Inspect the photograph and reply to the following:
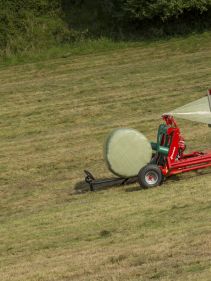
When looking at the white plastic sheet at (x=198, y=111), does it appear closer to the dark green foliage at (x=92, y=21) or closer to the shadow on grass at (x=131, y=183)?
the shadow on grass at (x=131, y=183)

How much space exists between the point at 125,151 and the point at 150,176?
0.62 metres

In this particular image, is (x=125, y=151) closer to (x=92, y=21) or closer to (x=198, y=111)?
(x=198, y=111)

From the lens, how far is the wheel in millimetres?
14148

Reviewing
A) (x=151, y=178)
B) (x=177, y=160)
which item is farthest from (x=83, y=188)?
(x=177, y=160)

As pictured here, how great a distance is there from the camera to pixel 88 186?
51.2 ft

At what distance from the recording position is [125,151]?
14.3 m

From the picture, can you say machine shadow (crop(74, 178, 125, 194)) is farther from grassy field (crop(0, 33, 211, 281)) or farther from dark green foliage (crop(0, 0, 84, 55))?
dark green foliage (crop(0, 0, 84, 55))

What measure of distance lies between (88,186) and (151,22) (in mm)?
12408

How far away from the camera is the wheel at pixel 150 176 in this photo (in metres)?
14.1

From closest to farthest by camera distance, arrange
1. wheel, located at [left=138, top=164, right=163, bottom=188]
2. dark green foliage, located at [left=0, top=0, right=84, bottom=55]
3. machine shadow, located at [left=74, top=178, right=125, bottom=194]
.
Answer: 1. wheel, located at [left=138, top=164, right=163, bottom=188]
2. machine shadow, located at [left=74, top=178, right=125, bottom=194]
3. dark green foliage, located at [left=0, top=0, right=84, bottom=55]

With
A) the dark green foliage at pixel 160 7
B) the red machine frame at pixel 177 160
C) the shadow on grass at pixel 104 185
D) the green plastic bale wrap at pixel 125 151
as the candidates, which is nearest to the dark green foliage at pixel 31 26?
the dark green foliage at pixel 160 7

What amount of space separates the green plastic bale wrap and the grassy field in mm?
483

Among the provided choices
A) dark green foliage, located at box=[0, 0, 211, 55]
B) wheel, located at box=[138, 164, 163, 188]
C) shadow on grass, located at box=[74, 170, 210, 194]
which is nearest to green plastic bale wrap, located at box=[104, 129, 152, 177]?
wheel, located at box=[138, 164, 163, 188]

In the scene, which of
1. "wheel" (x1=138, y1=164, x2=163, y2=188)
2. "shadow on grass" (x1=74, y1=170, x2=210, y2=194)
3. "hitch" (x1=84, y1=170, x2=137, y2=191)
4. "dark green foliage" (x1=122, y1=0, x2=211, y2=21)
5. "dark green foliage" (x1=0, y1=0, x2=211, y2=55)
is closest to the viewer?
"wheel" (x1=138, y1=164, x2=163, y2=188)
